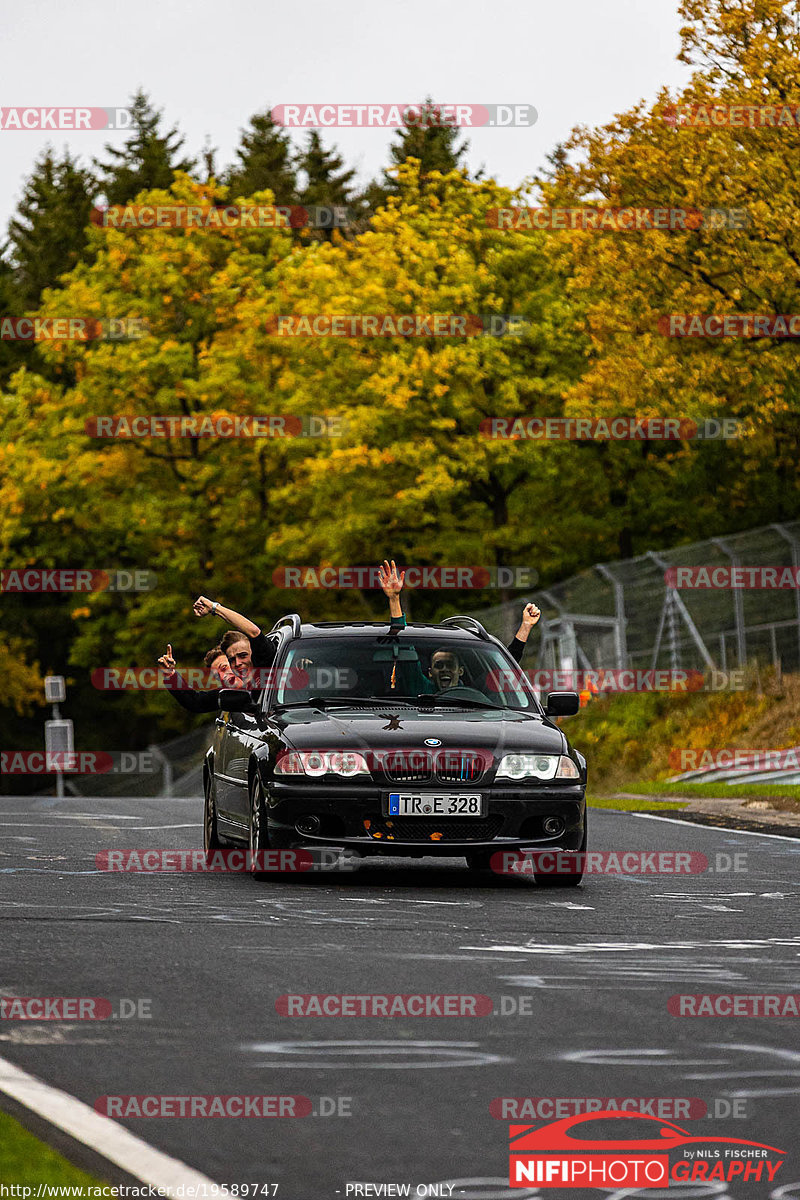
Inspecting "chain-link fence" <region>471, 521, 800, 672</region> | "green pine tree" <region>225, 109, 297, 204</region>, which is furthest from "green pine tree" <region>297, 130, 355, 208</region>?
"chain-link fence" <region>471, 521, 800, 672</region>

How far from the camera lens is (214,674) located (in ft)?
53.2

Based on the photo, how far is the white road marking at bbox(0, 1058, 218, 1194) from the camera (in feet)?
17.2

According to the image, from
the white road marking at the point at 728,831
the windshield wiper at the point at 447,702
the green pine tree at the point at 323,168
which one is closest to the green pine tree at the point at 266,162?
the green pine tree at the point at 323,168

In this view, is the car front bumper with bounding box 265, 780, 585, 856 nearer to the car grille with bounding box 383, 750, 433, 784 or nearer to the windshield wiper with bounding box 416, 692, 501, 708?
the car grille with bounding box 383, 750, 433, 784

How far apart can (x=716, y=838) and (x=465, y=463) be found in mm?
28088

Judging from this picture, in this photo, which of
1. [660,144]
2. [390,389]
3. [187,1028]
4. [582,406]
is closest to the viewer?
[187,1028]

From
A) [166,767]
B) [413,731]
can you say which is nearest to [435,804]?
[413,731]

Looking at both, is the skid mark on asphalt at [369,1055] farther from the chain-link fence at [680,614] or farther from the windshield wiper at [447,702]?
the chain-link fence at [680,614]

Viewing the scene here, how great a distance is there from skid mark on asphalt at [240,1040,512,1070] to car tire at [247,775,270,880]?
5794 millimetres

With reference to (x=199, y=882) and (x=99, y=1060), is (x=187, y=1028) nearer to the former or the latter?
(x=99, y=1060)

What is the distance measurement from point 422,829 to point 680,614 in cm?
2644

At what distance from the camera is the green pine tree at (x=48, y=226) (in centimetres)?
8850

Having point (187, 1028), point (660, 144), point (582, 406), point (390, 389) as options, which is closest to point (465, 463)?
point (390, 389)

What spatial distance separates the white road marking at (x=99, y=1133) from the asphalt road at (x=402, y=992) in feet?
0.24
